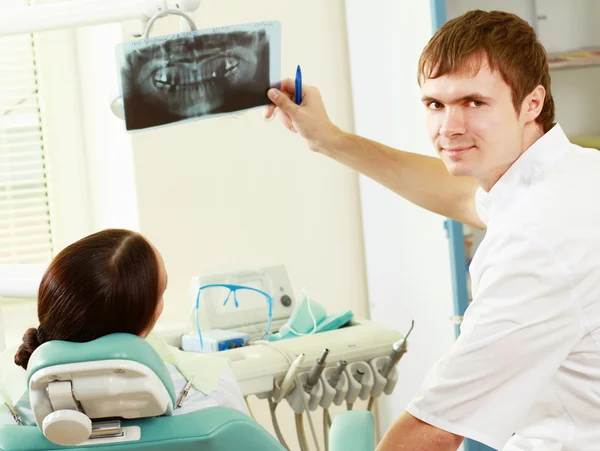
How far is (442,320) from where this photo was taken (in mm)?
2812

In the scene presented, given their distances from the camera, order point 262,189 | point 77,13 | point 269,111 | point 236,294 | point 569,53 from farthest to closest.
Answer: point 262,189
point 569,53
point 236,294
point 269,111
point 77,13

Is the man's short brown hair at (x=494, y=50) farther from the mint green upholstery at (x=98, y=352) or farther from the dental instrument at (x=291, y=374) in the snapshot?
the dental instrument at (x=291, y=374)

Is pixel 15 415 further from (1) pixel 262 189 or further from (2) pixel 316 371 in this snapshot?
(1) pixel 262 189

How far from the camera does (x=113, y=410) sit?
117 cm

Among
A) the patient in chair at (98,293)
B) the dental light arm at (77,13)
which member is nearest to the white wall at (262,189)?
the dental light arm at (77,13)

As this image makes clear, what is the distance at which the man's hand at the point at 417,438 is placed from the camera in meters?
1.31

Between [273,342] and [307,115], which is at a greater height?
[307,115]

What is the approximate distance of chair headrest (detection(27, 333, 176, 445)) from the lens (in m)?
1.13

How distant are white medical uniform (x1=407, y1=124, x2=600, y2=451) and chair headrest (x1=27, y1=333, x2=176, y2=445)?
42 centimetres

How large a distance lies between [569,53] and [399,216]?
76 cm

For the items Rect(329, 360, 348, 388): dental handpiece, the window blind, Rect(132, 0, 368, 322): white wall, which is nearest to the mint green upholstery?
Rect(329, 360, 348, 388): dental handpiece

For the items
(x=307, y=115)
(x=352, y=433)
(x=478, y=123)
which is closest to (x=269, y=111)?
(x=307, y=115)

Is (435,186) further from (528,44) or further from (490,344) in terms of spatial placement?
(490,344)

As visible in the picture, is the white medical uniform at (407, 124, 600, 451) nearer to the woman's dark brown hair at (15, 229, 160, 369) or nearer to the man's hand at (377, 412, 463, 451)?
the man's hand at (377, 412, 463, 451)
